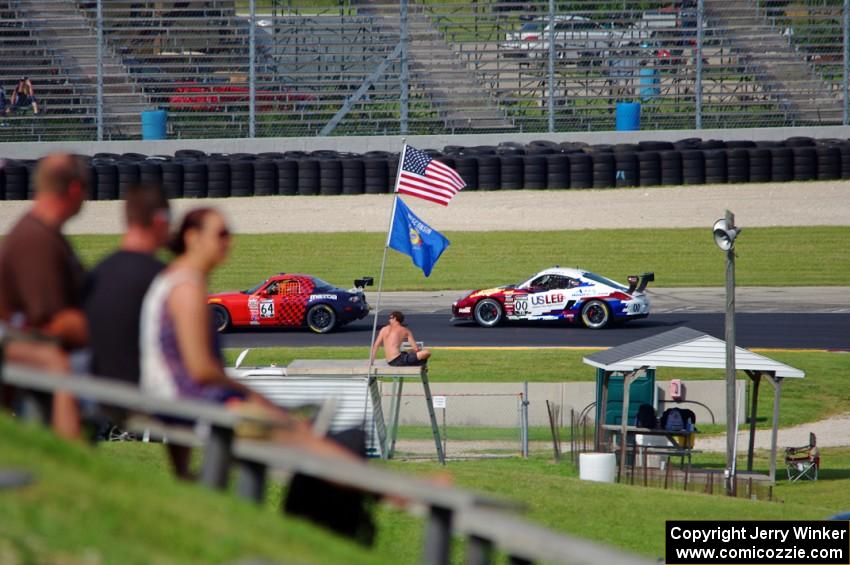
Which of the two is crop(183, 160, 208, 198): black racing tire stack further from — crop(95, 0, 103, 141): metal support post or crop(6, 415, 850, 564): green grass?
crop(6, 415, 850, 564): green grass

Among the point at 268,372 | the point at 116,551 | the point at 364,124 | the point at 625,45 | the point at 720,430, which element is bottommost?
the point at 720,430

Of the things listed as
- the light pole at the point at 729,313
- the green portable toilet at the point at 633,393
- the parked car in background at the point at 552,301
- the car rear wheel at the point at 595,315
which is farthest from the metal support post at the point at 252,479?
the car rear wheel at the point at 595,315

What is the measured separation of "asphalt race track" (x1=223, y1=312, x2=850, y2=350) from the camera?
25297 mm

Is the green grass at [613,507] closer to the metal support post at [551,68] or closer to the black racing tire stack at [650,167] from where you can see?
the black racing tire stack at [650,167]

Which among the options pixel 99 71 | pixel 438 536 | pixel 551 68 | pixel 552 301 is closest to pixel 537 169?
pixel 551 68

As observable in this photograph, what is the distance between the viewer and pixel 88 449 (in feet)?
15.8

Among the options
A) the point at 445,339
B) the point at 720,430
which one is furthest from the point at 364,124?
the point at 720,430

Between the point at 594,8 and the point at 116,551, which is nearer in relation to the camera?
the point at 116,551

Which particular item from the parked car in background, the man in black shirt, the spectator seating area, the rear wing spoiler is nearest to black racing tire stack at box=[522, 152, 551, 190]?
the parked car in background

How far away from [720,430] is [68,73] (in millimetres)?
31362

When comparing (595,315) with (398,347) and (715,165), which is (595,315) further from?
(715,165)

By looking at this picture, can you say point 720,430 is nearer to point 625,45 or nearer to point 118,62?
point 625,45

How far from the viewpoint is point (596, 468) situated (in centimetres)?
1560

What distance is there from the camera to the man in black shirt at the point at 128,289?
5.32m
